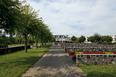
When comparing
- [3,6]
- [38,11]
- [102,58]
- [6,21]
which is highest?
[38,11]

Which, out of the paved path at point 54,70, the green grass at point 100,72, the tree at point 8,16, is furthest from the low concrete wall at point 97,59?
the tree at point 8,16

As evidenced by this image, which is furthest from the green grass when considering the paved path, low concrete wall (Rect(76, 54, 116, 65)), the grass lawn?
the grass lawn

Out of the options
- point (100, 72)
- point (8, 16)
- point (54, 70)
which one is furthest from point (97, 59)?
point (8, 16)

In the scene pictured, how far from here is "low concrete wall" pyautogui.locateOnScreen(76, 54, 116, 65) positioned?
7234 mm

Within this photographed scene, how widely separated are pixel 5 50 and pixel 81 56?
42.6 ft

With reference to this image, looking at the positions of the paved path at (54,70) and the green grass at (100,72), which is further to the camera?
the paved path at (54,70)

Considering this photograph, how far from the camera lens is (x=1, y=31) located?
7.29 m

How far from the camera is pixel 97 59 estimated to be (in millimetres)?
7328

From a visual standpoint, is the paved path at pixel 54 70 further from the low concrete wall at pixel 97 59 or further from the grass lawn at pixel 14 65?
the low concrete wall at pixel 97 59

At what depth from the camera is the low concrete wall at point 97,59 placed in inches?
285

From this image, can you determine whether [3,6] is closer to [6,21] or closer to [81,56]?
[6,21]

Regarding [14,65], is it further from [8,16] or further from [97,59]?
[97,59]

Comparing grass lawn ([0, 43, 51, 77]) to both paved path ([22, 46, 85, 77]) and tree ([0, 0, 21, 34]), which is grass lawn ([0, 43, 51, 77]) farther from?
tree ([0, 0, 21, 34])

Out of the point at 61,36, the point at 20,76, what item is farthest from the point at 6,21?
the point at 61,36
